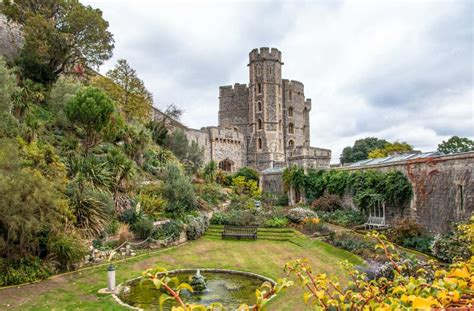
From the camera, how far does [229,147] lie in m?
40.0

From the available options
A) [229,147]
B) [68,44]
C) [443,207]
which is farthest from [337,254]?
[229,147]

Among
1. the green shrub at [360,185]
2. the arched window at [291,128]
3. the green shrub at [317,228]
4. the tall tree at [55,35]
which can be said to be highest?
the tall tree at [55,35]

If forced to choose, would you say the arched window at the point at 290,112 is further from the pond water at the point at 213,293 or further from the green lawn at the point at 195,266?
the pond water at the point at 213,293

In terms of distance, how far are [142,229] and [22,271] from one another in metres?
5.05

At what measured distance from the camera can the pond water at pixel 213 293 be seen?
8391 millimetres

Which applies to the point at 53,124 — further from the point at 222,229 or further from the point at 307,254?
the point at 307,254

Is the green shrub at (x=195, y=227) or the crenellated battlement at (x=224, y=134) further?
the crenellated battlement at (x=224, y=134)

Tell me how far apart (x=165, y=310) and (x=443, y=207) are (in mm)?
10593

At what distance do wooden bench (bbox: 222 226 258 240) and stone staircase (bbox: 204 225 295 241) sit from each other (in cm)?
35

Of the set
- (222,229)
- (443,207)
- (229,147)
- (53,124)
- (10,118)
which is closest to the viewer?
(443,207)

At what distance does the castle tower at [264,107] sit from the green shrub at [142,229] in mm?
28070

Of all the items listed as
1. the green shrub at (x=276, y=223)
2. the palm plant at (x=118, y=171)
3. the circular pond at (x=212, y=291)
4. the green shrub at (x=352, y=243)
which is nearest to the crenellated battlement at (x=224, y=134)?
the green shrub at (x=276, y=223)

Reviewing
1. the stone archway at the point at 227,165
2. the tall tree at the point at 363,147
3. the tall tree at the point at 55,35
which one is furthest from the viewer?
the tall tree at the point at 363,147

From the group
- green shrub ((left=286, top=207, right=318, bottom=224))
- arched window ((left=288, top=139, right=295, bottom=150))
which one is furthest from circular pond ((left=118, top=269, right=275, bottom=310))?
arched window ((left=288, top=139, right=295, bottom=150))
